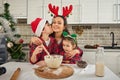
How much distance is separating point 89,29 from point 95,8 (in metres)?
0.51

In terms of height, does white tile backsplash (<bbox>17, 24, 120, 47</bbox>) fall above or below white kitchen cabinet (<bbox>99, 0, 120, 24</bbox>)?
below

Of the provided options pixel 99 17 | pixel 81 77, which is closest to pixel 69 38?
pixel 81 77

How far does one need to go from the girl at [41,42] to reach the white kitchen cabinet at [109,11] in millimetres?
1781

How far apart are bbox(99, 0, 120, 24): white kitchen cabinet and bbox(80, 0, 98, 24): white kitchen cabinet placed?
0.11 m

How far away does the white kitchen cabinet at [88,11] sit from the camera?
333 centimetres

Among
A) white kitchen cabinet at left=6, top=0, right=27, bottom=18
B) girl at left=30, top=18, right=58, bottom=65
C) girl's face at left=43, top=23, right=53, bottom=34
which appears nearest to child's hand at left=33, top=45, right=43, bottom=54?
girl at left=30, top=18, right=58, bottom=65

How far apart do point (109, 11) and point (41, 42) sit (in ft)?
6.64

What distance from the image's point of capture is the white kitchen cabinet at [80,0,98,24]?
333 centimetres

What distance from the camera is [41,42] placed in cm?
166

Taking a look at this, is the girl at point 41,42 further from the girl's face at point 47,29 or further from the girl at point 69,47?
the girl at point 69,47

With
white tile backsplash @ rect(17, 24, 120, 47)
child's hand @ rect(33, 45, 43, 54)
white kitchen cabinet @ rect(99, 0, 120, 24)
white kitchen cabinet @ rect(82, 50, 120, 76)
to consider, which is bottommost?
white kitchen cabinet @ rect(82, 50, 120, 76)

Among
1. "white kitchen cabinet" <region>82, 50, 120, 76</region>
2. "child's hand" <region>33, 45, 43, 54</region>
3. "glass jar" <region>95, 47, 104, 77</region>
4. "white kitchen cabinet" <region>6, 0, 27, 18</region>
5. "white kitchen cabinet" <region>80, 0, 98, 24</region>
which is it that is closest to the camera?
"glass jar" <region>95, 47, 104, 77</region>

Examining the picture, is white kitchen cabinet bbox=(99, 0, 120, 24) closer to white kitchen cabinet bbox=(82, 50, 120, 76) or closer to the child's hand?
white kitchen cabinet bbox=(82, 50, 120, 76)

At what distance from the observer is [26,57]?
3.31 meters
